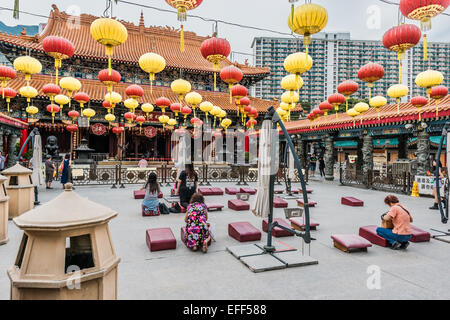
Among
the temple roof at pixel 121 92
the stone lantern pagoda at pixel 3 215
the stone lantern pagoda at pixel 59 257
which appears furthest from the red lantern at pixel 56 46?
the temple roof at pixel 121 92

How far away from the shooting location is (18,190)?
643cm

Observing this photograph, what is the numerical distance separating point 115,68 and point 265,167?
67.4ft

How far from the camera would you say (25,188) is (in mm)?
6543

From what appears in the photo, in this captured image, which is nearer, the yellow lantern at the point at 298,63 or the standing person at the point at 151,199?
the yellow lantern at the point at 298,63

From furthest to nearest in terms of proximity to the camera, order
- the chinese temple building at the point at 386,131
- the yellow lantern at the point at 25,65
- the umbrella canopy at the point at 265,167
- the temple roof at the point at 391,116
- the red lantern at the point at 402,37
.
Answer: the chinese temple building at the point at 386,131
the temple roof at the point at 391,116
the yellow lantern at the point at 25,65
the red lantern at the point at 402,37
the umbrella canopy at the point at 265,167

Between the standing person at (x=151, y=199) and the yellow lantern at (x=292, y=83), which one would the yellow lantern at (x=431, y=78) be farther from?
the standing person at (x=151, y=199)

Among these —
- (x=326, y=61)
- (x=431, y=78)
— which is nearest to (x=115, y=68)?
(x=431, y=78)

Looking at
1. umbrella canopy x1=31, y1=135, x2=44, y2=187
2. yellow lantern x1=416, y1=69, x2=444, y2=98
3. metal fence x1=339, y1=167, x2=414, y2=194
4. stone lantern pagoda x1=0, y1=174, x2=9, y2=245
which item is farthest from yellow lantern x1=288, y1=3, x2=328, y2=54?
metal fence x1=339, y1=167, x2=414, y2=194

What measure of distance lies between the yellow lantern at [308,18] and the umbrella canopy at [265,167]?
7.53 feet

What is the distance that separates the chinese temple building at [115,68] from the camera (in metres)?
18.3

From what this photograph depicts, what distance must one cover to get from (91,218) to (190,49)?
25.8 m

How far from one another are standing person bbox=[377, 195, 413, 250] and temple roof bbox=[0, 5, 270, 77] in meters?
19.7

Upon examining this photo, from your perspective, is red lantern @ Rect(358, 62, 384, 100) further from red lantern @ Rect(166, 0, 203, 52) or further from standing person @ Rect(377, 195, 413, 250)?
red lantern @ Rect(166, 0, 203, 52)
